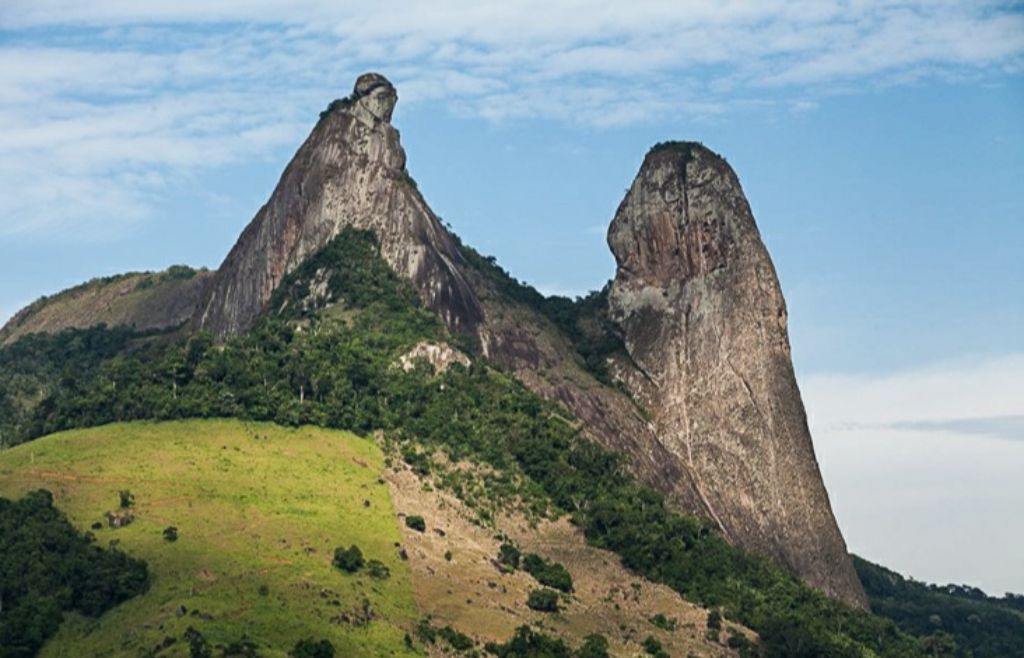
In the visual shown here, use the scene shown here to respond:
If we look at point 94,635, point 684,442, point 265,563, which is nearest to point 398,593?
point 265,563

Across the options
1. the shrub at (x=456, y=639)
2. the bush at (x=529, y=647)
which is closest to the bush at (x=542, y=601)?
the bush at (x=529, y=647)

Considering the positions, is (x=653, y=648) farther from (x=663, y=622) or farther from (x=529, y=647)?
(x=529, y=647)

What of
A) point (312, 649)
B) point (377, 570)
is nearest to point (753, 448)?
point (377, 570)

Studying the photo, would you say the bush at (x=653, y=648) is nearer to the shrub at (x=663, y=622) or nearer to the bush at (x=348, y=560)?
the shrub at (x=663, y=622)

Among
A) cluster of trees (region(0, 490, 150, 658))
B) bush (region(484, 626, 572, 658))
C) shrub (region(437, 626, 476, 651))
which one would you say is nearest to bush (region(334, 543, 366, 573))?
shrub (region(437, 626, 476, 651))

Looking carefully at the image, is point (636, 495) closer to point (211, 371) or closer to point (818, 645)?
point (818, 645)

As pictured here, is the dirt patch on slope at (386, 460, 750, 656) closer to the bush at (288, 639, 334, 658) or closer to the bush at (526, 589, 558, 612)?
the bush at (526, 589, 558, 612)
